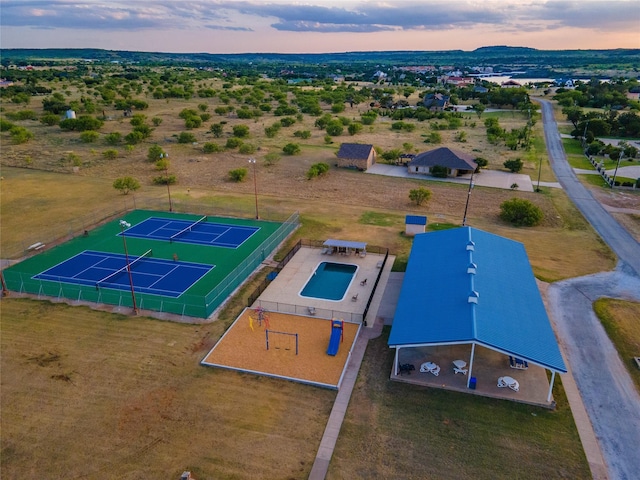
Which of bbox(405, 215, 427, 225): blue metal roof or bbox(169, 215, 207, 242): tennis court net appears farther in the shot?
bbox(169, 215, 207, 242): tennis court net

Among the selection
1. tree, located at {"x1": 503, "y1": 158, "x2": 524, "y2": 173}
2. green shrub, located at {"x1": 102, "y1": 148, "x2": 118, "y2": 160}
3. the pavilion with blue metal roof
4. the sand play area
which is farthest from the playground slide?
green shrub, located at {"x1": 102, "y1": 148, "x2": 118, "y2": 160}

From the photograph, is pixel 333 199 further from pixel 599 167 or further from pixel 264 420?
pixel 599 167

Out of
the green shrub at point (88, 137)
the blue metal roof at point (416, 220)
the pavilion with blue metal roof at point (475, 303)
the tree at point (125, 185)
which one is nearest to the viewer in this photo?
the pavilion with blue metal roof at point (475, 303)

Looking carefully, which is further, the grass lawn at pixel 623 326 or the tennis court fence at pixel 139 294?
the tennis court fence at pixel 139 294

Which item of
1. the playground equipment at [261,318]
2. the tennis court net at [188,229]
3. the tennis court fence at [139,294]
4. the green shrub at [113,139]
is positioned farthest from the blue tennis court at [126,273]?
the green shrub at [113,139]

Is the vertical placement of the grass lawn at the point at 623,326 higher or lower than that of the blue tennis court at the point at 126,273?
higher

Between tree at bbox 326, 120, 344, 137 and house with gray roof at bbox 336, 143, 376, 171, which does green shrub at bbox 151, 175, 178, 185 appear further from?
tree at bbox 326, 120, 344, 137

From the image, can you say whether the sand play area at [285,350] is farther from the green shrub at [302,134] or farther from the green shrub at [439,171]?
the green shrub at [302,134]
